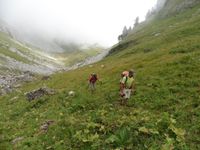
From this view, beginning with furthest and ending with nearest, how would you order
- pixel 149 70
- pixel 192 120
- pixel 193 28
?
1. pixel 193 28
2. pixel 149 70
3. pixel 192 120

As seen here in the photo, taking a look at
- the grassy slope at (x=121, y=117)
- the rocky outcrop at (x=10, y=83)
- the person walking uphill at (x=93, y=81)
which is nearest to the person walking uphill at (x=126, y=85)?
the grassy slope at (x=121, y=117)

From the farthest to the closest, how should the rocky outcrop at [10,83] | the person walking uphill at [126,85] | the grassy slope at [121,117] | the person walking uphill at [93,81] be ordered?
the rocky outcrop at [10,83], the person walking uphill at [93,81], the person walking uphill at [126,85], the grassy slope at [121,117]

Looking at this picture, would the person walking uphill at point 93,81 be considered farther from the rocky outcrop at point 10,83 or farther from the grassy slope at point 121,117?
the rocky outcrop at point 10,83

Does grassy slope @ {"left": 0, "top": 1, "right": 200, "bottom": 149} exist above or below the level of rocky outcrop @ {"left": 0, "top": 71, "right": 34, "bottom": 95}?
below

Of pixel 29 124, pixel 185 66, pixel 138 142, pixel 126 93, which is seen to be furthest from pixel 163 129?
pixel 185 66

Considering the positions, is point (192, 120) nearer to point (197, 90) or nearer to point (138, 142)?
point (138, 142)

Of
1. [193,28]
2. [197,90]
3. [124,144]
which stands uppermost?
[193,28]

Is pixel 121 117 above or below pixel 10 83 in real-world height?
below

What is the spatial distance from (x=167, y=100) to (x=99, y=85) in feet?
46.0

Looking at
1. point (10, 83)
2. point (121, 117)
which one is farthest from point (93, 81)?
point (10, 83)

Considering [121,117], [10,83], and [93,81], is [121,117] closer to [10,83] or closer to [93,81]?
[93,81]

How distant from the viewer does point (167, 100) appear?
3209cm

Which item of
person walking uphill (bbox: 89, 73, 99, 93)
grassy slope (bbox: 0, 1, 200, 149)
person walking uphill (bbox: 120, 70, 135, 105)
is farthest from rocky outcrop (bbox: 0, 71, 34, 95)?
person walking uphill (bbox: 120, 70, 135, 105)

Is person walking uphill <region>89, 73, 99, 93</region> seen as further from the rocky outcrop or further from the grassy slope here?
the rocky outcrop
